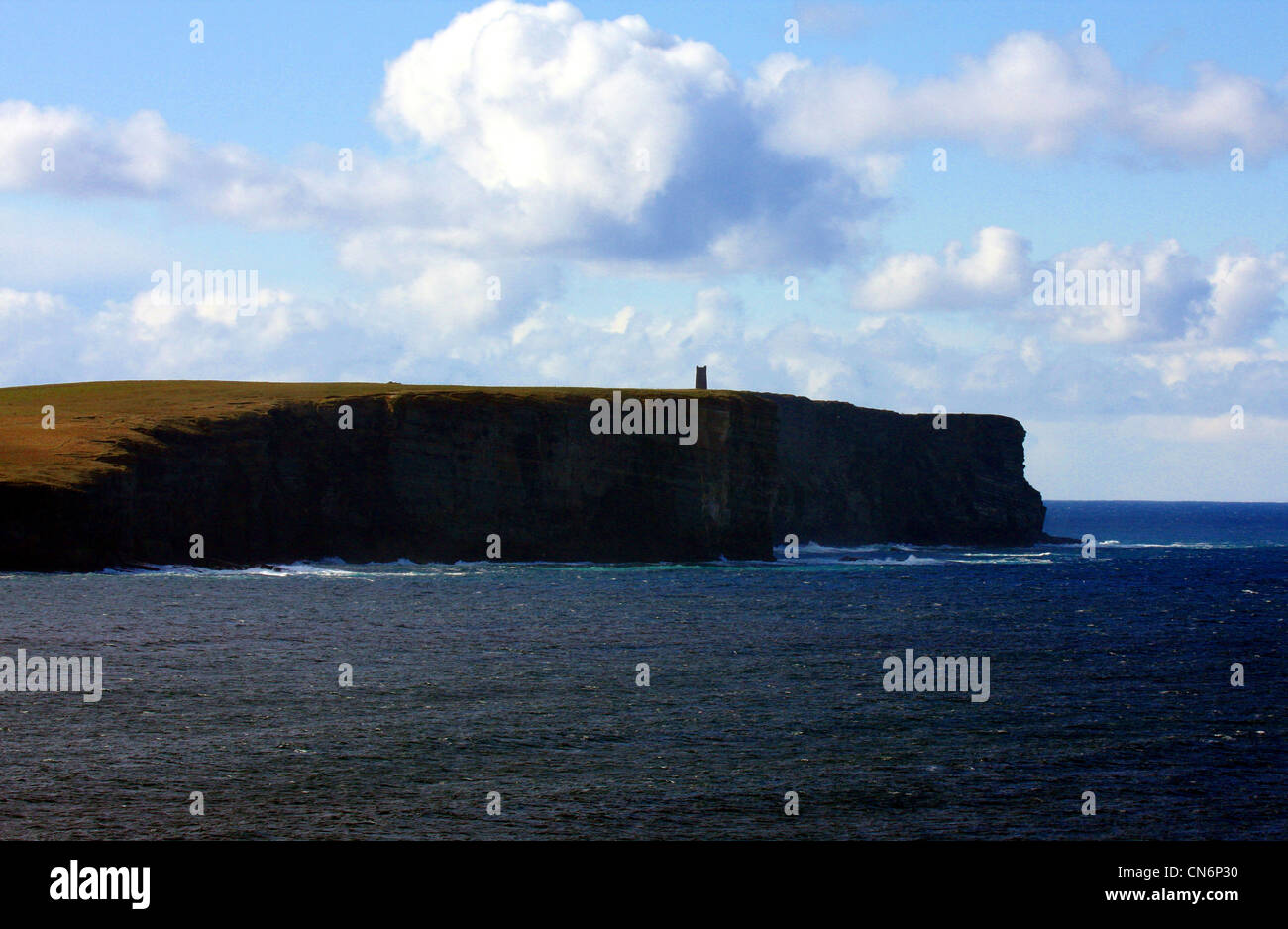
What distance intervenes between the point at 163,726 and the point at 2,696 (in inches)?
307

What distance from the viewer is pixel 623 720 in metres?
39.2

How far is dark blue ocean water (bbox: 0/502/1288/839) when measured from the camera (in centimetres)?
2825

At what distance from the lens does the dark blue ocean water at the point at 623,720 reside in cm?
2825

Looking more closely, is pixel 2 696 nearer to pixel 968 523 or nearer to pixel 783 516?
pixel 783 516

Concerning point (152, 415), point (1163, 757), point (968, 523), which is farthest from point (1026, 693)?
point (968, 523)
